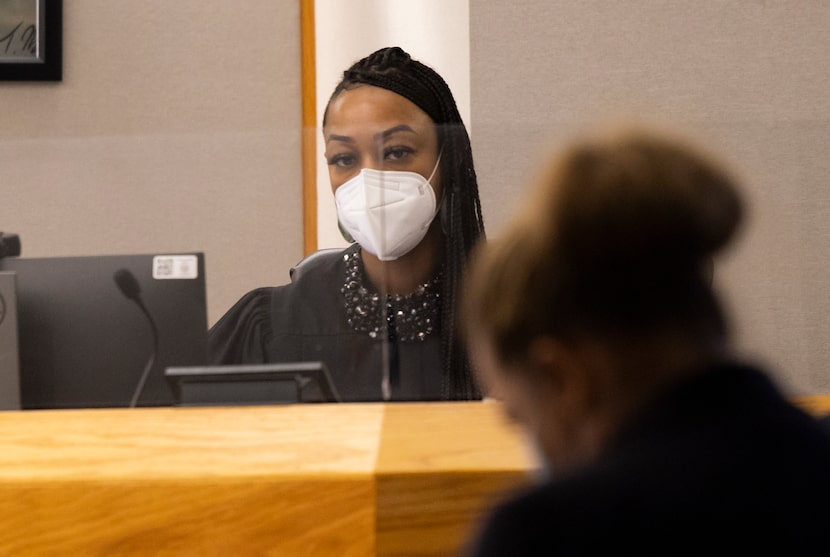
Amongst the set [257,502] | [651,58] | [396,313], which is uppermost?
[651,58]

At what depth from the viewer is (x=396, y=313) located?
1.46m

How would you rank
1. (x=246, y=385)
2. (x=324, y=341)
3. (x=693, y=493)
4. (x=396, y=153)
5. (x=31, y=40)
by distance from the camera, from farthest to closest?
(x=31, y=40) < (x=396, y=153) < (x=324, y=341) < (x=246, y=385) < (x=693, y=493)

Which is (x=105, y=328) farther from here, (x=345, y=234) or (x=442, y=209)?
(x=442, y=209)

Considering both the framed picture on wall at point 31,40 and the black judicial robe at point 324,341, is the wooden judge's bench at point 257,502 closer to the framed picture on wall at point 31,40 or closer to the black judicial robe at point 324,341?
the black judicial robe at point 324,341

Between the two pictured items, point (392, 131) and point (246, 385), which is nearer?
point (246, 385)

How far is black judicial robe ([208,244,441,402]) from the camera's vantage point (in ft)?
4.55

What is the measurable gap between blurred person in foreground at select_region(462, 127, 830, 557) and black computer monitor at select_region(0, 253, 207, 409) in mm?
864

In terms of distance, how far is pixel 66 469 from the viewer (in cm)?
86

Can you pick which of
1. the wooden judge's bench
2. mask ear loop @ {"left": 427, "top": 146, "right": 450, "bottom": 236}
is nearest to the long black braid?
mask ear loop @ {"left": 427, "top": 146, "right": 450, "bottom": 236}

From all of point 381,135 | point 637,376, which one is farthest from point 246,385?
point 637,376

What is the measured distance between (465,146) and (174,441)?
776 mm

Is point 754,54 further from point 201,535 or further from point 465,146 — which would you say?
point 201,535

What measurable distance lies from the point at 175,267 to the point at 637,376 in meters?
0.95

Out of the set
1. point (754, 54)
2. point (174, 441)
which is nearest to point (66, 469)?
point (174, 441)
